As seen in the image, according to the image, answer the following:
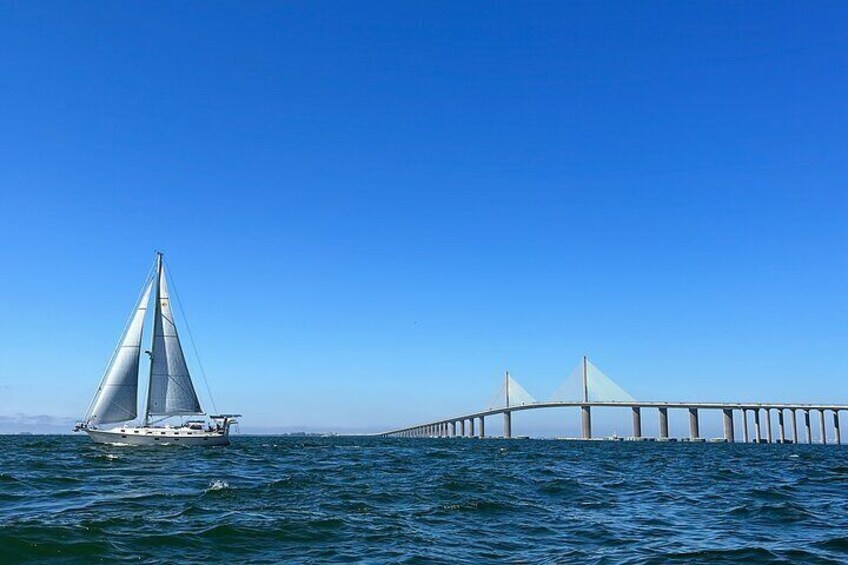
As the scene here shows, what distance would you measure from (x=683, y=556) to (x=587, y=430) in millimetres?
179025

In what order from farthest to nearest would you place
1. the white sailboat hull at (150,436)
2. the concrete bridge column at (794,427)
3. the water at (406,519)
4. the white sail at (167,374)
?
the concrete bridge column at (794,427), the white sail at (167,374), the white sailboat hull at (150,436), the water at (406,519)

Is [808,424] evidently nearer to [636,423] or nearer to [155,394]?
[636,423]

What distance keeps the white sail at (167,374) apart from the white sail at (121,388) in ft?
5.58

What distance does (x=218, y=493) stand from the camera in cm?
2367

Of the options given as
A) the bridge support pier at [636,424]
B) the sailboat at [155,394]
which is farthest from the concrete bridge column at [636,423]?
the sailboat at [155,394]

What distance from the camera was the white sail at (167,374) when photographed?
6450 centimetres

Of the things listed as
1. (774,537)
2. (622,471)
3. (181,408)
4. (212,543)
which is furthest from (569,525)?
(181,408)

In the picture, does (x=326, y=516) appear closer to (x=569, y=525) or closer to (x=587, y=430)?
(x=569, y=525)

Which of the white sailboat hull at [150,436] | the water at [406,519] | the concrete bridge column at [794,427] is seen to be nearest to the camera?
the water at [406,519]

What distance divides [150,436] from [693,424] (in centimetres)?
15164

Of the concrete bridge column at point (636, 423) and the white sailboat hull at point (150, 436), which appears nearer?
the white sailboat hull at point (150, 436)

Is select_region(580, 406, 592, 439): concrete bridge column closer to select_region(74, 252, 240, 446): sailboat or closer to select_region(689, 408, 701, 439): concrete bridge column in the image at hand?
select_region(689, 408, 701, 439): concrete bridge column

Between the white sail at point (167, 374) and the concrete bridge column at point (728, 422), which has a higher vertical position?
the white sail at point (167, 374)

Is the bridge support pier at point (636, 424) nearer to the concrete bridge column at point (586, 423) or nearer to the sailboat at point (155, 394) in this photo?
the concrete bridge column at point (586, 423)
